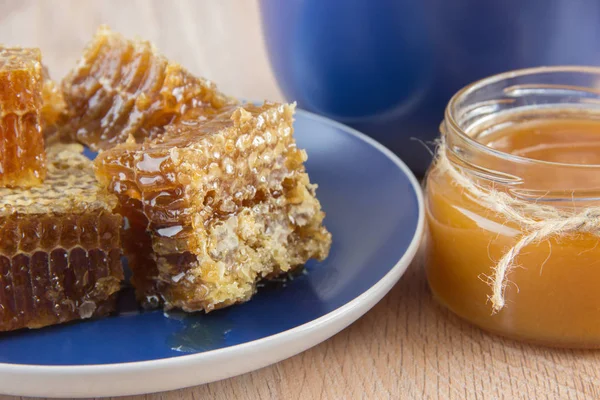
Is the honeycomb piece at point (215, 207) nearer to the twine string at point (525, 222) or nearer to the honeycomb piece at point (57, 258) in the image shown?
the honeycomb piece at point (57, 258)

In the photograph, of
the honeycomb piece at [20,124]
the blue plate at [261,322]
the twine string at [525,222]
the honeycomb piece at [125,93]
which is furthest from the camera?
the honeycomb piece at [125,93]

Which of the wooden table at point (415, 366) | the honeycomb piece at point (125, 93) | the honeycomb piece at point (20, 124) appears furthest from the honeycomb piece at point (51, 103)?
the wooden table at point (415, 366)

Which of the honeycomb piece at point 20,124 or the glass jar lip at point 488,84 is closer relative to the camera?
the glass jar lip at point 488,84

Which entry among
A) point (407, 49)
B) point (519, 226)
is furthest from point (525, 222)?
point (407, 49)

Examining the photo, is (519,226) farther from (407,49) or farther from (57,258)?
(57,258)

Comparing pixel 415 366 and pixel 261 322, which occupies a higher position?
pixel 261 322

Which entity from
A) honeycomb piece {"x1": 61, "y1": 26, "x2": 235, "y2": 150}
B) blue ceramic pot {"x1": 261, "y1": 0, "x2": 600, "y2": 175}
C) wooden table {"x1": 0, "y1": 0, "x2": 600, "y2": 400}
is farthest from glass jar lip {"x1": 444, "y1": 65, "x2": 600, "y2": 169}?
honeycomb piece {"x1": 61, "y1": 26, "x2": 235, "y2": 150}
